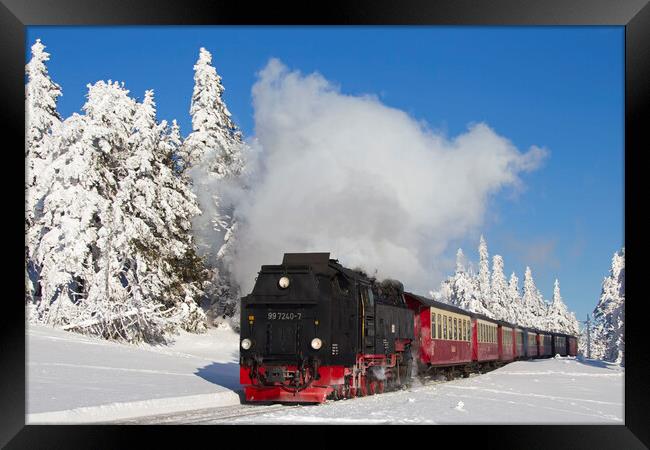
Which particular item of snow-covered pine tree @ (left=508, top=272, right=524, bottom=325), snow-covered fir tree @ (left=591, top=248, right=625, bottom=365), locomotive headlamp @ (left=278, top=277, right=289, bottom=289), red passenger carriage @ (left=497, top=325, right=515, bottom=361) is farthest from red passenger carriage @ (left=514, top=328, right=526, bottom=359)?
snow-covered pine tree @ (left=508, top=272, right=524, bottom=325)

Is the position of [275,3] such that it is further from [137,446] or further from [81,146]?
[81,146]

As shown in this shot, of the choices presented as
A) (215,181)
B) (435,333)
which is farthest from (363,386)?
(215,181)

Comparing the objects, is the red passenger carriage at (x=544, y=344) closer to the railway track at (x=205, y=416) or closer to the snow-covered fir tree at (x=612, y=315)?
the snow-covered fir tree at (x=612, y=315)

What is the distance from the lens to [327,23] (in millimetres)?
11312

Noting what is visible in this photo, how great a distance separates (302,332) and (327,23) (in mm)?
Result: 8176

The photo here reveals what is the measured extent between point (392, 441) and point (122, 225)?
1210 inches

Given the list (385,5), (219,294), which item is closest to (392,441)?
(385,5)

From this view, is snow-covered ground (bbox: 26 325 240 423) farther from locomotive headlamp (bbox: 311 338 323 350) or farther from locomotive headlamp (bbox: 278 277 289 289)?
locomotive headlamp (bbox: 278 277 289 289)

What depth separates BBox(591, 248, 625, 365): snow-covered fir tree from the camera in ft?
209

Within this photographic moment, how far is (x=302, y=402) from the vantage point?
18703 mm

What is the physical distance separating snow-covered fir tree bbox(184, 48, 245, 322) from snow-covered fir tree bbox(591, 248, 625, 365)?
28.7 m

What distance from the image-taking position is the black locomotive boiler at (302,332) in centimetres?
1723

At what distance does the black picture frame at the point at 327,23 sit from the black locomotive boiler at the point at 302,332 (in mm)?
5979

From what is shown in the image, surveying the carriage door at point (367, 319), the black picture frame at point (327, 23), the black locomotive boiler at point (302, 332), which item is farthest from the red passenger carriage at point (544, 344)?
the black picture frame at point (327, 23)
